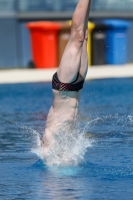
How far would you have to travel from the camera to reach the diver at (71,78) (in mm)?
7121

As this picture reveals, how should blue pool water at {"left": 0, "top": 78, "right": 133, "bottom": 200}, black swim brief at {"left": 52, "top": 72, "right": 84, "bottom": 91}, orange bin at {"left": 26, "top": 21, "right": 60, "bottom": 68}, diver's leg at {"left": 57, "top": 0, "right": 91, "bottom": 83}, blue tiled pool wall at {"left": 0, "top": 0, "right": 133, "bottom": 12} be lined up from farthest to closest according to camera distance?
1. blue tiled pool wall at {"left": 0, "top": 0, "right": 133, "bottom": 12}
2. orange bin at {"left": 26, "top": 21, "right": 60, "bottom": 68}
3. black swim brief at {"left": 52, "top": 72, "right": 84, "bottom": 91}
4. diver's leg at {"left": 57, "top": 0, "right": 91, "bottom": 83}
5. blue pool water at {"left": 0, "top": 78, "right": 133, "bottom": 200}

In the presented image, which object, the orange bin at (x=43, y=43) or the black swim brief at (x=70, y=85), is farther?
the orange bin at (x=43, y=43)

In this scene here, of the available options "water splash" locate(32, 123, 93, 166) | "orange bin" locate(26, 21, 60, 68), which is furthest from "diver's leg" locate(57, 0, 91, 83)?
"orange bin" locate(26, 21, 60, 68)

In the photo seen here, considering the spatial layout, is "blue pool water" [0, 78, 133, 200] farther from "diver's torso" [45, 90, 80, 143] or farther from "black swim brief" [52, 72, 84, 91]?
"black swim brief" [52, 72, 84, 91]

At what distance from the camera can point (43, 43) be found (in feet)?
66.2

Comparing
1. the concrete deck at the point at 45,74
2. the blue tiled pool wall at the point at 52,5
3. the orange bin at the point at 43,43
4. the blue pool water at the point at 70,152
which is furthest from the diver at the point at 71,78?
the blue tiled pool wall at the point at 52,5

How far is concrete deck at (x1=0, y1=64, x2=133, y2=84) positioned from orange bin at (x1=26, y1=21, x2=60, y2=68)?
2.65ft

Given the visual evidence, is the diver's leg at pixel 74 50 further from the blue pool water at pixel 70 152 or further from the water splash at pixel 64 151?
the blue pool water at pixel 70 152

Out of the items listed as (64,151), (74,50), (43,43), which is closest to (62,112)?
(64,151)

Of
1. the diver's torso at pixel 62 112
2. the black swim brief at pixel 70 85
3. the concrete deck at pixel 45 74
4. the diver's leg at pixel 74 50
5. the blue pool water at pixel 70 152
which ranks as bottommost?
the concrete deck at pixel 45 74

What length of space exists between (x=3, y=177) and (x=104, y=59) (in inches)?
516

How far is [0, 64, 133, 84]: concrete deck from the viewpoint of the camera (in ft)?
55.8

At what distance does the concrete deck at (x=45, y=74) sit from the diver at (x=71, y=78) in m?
9.25

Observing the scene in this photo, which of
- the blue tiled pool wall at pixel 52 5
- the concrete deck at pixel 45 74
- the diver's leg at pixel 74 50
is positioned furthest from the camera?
the blue tiled pool wall at pixel 52 5
